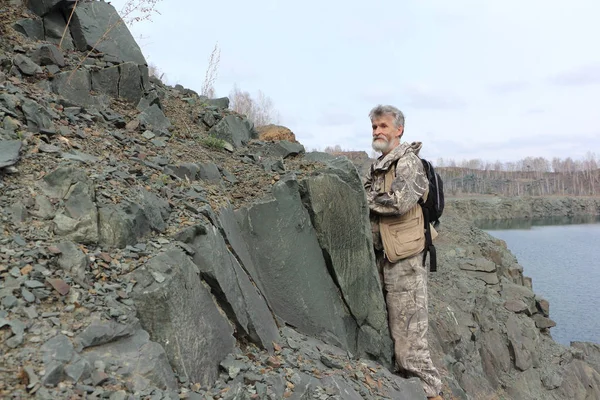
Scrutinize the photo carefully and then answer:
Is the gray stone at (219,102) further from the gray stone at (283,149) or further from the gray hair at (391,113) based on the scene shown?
the gray hair at (391,113)

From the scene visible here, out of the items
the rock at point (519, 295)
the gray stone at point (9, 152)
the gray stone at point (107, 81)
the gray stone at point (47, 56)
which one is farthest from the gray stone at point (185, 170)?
the rock at point (519, 295)

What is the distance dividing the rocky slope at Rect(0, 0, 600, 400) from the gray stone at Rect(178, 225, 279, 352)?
18 millimetres

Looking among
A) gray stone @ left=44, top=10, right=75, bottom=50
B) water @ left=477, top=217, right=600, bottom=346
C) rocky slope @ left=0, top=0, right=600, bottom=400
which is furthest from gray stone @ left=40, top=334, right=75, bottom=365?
water @ left=477, top=217, right=600, bottom=346

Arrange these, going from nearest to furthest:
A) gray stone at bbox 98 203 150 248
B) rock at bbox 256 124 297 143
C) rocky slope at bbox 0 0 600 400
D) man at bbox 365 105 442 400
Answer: rocky slope at bbox 0 0 600 400 → gray stone at bbox 98 203 150 248 → man at bbox 365 105 442 400 → rock at bbox 256 124 297 143

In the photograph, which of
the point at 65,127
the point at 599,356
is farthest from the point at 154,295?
the point at 599,356

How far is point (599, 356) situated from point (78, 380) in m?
17.2

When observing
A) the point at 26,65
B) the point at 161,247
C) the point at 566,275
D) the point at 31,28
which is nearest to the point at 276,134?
the point at 26,65

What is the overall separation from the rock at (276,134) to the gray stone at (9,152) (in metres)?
4.74

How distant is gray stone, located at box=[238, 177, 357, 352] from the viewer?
502 centimetres

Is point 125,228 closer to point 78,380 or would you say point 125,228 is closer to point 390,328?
point 78,380

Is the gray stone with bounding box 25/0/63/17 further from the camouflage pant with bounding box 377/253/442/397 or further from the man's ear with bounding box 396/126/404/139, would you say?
the camouflage pant with bounding box 377/253/442/397

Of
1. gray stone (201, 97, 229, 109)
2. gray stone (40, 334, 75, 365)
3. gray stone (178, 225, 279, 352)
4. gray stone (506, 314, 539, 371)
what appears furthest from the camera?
gray stone (506, 314, 539, 371)

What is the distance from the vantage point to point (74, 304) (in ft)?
9.77

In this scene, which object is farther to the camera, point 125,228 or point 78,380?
point 125,228
